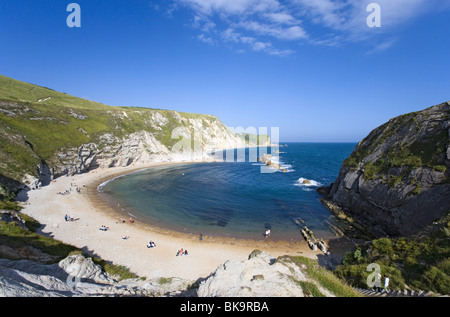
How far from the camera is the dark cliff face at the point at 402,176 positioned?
22750 millimetres

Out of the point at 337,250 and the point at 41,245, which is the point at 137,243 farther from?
the point at 337,250

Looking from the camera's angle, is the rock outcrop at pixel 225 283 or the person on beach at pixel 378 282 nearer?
the rock outcrop at pixel 225 283

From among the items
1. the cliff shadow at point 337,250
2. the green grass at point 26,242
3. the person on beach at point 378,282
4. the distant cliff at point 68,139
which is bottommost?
the cliff shadow at point 337,250

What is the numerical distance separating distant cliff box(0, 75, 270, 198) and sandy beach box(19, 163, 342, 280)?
986 centimetres

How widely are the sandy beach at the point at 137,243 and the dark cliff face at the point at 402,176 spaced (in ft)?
40.8

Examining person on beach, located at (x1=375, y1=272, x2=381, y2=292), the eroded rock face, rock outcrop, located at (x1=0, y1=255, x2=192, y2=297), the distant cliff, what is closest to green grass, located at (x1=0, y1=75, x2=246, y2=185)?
the distant cliff

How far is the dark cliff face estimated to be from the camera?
896 inches

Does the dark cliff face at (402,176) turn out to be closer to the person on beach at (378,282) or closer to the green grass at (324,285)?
the person on beach at (378,282)

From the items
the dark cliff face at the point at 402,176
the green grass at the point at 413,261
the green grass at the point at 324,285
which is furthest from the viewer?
the dark cliff face at the point at 402,176

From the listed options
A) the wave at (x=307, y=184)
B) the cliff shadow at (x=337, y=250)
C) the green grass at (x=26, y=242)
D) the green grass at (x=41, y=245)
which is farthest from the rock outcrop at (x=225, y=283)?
the wave at (x=307, y=184)

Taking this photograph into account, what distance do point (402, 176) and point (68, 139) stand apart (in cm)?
7989

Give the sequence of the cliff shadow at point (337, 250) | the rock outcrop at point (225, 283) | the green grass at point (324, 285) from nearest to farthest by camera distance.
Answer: the rock outcrop at point (225, 283)
the green grass at point (324, 285)
the cliff shadow at point (337, 250)

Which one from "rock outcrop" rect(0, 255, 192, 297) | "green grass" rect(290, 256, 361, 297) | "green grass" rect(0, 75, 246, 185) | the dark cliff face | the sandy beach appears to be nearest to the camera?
"green grass" rect(290, 256, 361, 297)

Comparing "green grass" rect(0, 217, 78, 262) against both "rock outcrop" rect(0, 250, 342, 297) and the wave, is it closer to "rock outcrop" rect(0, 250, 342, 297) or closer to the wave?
"rock outcrop" rect(0, 250, 342, 297)
